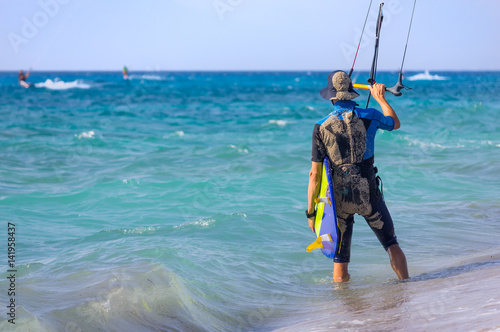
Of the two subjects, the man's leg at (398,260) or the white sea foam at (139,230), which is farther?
the white sea foam at (139,230)

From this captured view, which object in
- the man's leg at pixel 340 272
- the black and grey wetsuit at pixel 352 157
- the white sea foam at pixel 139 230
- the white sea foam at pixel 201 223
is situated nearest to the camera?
the black and grey wetsuit at pixel 352 157

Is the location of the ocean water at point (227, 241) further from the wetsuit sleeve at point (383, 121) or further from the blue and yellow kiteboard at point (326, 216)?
the wetsuit sleeve at point (383, 121)

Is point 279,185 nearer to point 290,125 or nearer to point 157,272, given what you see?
point 157,272

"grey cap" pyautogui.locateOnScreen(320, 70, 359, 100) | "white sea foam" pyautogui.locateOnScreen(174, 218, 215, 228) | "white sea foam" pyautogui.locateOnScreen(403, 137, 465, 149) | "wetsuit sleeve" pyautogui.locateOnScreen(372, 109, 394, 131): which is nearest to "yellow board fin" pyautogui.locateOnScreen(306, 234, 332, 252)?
"wetsuit sleeve" pyautogui.locateOnScreen(372, 109, 394, 131)

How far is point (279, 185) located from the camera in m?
9.96

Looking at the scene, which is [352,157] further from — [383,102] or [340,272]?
[340,272]

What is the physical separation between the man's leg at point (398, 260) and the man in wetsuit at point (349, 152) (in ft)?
0.50

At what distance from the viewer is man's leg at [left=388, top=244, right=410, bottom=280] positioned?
464cm

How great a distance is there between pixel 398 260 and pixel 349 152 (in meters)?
1.12

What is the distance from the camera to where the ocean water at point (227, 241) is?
411 cm

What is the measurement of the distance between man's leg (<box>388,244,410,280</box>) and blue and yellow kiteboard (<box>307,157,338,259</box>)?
0.52 m

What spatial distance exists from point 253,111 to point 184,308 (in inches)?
968

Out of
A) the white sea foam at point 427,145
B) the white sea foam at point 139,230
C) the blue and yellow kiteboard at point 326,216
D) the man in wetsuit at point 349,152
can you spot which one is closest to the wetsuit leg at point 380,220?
the man in wetsuit at point 349,152

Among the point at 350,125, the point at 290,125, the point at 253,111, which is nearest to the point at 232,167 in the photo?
the point at 350,125
